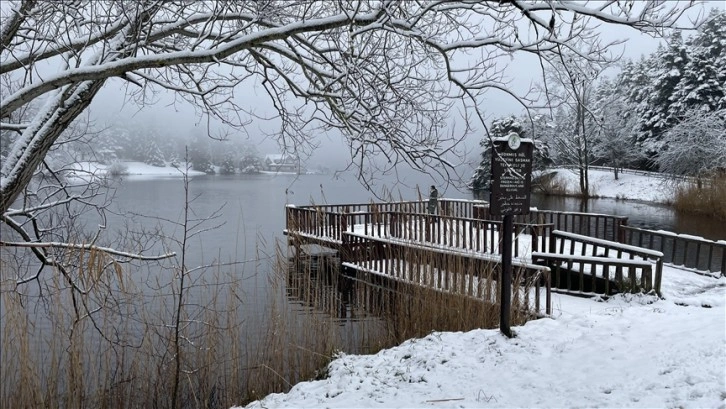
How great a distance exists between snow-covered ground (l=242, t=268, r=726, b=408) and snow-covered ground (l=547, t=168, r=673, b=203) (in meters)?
28.8

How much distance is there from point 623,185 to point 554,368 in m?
38.0

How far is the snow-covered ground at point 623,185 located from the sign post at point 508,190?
29376 millimetres

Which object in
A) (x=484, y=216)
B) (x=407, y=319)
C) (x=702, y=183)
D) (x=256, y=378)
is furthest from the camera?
(x=702, y=183)

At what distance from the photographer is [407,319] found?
725cm

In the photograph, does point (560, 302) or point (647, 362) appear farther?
point (560, 302)

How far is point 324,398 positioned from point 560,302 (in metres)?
4.41

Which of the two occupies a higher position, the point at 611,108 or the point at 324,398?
the point at 611,108

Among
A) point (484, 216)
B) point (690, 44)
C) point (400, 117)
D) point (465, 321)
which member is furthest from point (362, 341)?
point (690, 44)

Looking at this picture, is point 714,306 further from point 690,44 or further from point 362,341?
point 690,44

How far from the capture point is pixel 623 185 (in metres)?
38.2

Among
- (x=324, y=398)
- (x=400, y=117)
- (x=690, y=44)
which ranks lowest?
(x=324, y=398)

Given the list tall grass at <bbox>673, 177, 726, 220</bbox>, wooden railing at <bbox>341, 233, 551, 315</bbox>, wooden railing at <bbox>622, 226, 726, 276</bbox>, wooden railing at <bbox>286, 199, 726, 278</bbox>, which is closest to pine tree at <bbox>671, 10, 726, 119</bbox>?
tall grass at <bbox>673, 177, 726, 220</bbox>

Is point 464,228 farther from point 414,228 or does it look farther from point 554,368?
point 554,368

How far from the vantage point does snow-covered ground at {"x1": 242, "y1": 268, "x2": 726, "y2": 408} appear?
4.13m
